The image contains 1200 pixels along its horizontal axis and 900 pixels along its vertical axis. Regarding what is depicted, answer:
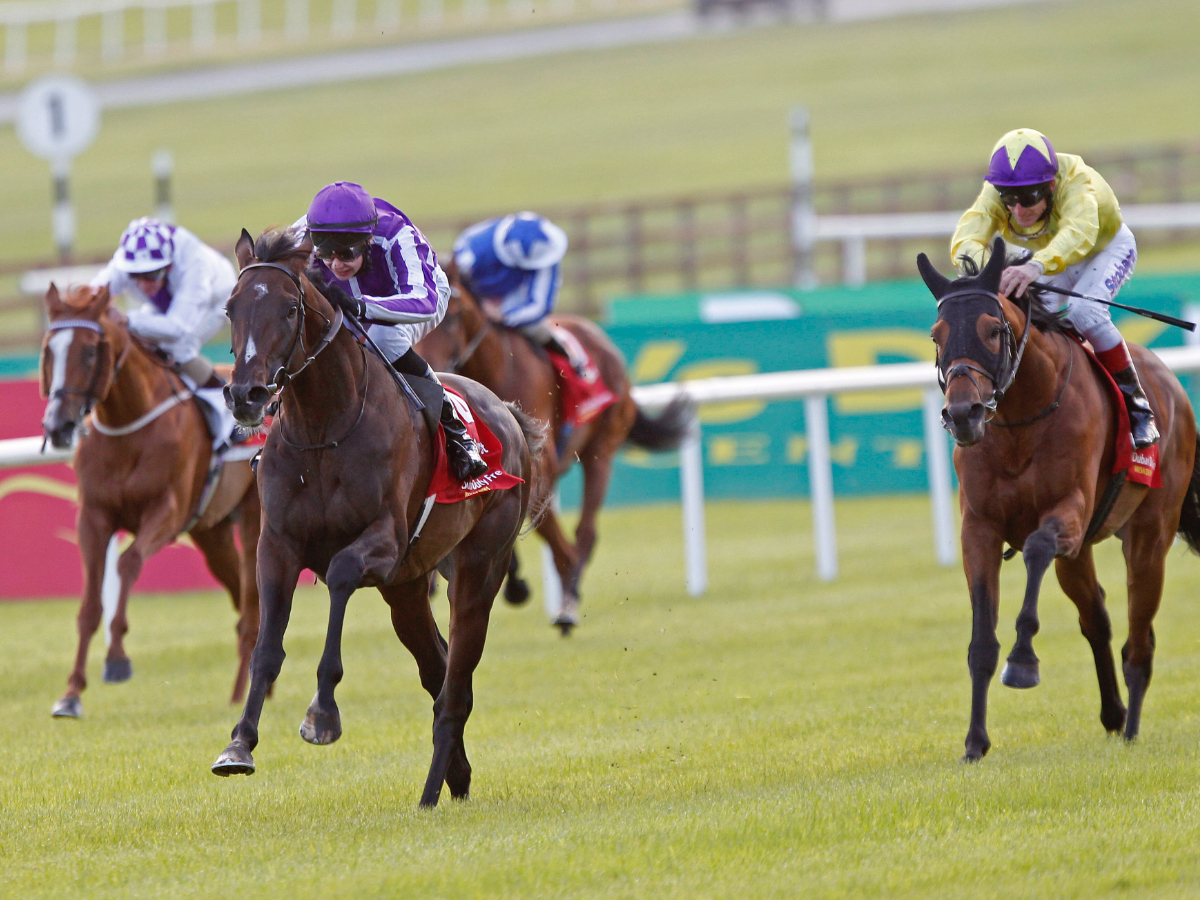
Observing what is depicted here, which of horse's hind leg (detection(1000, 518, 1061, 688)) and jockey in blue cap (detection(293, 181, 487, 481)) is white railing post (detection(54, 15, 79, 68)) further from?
horse's hind leg (detection(1000, 518, 1061, 688))

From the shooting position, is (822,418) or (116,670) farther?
(822,418)

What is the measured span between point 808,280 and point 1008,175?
12149mm

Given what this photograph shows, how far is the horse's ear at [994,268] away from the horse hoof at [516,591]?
375 centimetres

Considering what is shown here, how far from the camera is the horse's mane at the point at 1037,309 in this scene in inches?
229

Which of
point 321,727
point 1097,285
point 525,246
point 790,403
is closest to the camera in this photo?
point 321,727

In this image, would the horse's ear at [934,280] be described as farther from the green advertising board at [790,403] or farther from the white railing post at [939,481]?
the green advertising board at [790,403]

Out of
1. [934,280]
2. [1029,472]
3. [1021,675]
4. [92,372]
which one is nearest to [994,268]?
[934,280]

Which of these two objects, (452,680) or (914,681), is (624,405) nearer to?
(914,681)

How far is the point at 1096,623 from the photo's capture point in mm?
6355

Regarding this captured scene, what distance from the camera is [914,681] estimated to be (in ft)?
24.5

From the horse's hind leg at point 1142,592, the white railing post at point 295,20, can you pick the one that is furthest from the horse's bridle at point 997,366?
the white railing post at point 295,20

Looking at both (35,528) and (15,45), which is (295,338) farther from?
(15,45)

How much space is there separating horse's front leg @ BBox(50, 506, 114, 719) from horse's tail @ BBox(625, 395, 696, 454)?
3521 mm

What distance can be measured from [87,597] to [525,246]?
3179 mm
